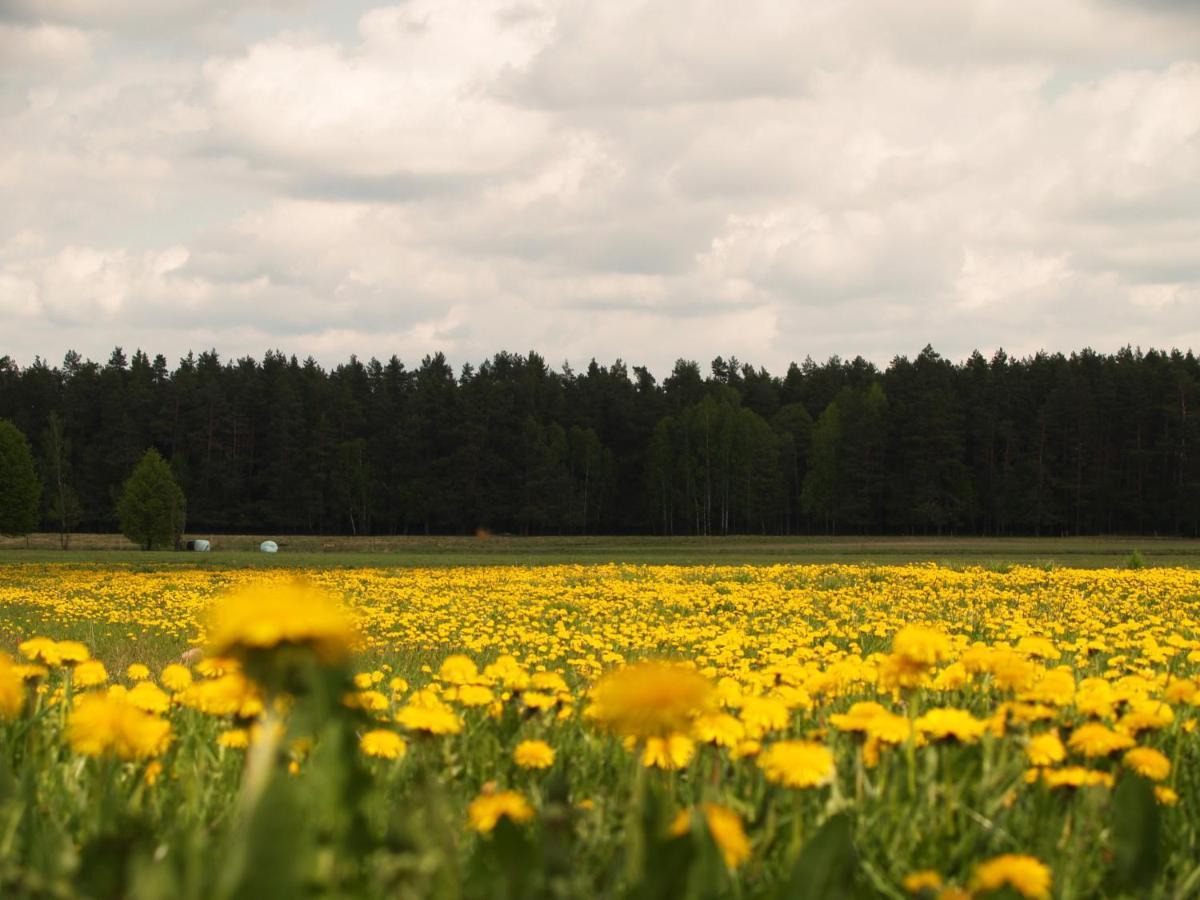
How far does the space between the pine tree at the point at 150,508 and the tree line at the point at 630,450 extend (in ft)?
80.7

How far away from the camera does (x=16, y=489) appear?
6241cm

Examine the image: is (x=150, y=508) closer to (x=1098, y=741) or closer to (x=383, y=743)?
(x=383, y=743)

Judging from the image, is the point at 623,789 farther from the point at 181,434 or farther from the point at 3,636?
the point at 181,434

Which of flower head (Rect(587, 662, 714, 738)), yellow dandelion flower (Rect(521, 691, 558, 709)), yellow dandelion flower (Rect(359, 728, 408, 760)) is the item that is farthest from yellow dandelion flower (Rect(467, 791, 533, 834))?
yellow dandelion flower (Rect(521, 691, 558, 709))

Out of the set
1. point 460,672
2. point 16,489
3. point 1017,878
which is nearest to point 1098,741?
point 1017,878

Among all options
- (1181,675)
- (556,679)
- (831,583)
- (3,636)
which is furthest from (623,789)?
(831,583)

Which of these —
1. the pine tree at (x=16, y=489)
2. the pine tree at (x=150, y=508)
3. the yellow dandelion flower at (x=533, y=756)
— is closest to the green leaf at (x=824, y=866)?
the yellow dandelion flower at (x=533, y=756)

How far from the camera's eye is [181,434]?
106 meters

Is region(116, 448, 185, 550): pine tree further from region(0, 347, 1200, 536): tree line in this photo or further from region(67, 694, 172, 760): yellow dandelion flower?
region(67, 694, 172, 760): yellow dandelion flower

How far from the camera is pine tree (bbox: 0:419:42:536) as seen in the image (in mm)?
62156

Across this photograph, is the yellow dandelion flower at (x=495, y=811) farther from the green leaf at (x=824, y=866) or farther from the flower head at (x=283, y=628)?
the flower head at (x=283, y=628)

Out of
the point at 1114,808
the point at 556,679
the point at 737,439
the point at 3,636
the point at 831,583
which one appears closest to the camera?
the point at 1114,808

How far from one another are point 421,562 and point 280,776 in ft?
119

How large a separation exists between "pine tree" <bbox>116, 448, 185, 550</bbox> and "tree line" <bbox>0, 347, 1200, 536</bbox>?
2458 cm
